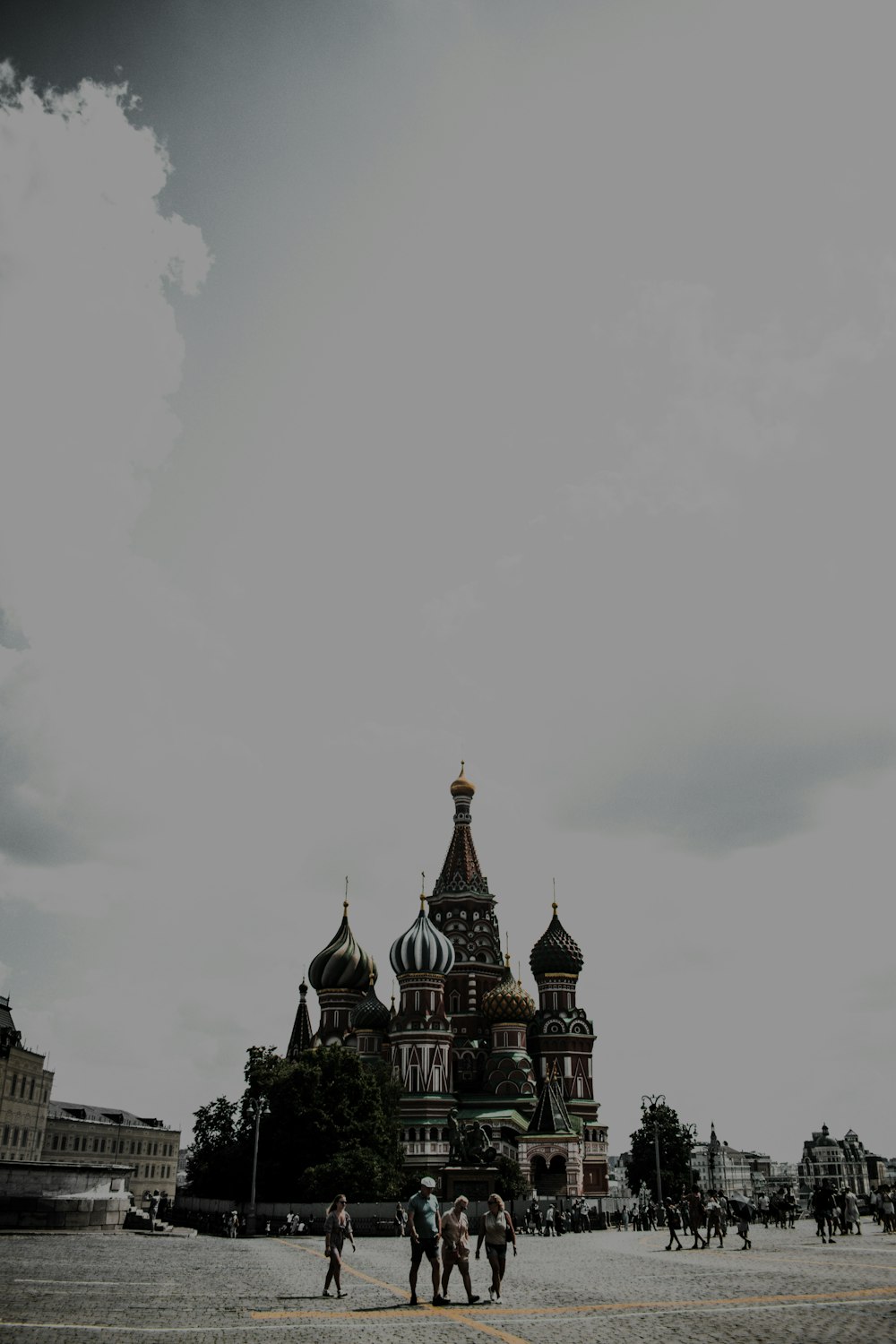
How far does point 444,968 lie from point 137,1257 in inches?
2236

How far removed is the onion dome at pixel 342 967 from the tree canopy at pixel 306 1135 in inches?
999

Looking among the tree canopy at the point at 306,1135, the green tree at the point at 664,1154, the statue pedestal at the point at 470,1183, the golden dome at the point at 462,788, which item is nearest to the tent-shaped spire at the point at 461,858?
the golden dome at the point at 462,788

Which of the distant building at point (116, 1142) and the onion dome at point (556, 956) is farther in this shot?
the distant building at point (116, 1142)

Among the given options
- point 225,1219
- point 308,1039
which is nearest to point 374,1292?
point 225,1219

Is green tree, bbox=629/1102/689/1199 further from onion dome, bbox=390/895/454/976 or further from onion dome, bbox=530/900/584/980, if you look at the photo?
onion dome, bbox=390/895/454/976

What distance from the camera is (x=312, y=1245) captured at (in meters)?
34.1

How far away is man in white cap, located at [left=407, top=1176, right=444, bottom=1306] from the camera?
1548cm

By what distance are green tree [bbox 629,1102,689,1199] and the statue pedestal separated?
3655 centimetres

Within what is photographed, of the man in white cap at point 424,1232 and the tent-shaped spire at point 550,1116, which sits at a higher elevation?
the tent-shaped spire at point 550,1116

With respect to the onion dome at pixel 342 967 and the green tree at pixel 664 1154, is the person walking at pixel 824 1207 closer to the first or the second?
the green tree at pixel 664 1154

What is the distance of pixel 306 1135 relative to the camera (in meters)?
57.0

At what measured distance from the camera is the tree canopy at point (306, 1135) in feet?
180

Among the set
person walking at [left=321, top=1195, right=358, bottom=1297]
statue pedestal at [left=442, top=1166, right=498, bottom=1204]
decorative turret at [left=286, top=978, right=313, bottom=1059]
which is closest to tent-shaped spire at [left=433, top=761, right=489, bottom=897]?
decorative turret at [left=286, top=978, right=313, bottom=1059]

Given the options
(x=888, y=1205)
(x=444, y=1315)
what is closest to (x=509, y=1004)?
(x=888, y=1205)
